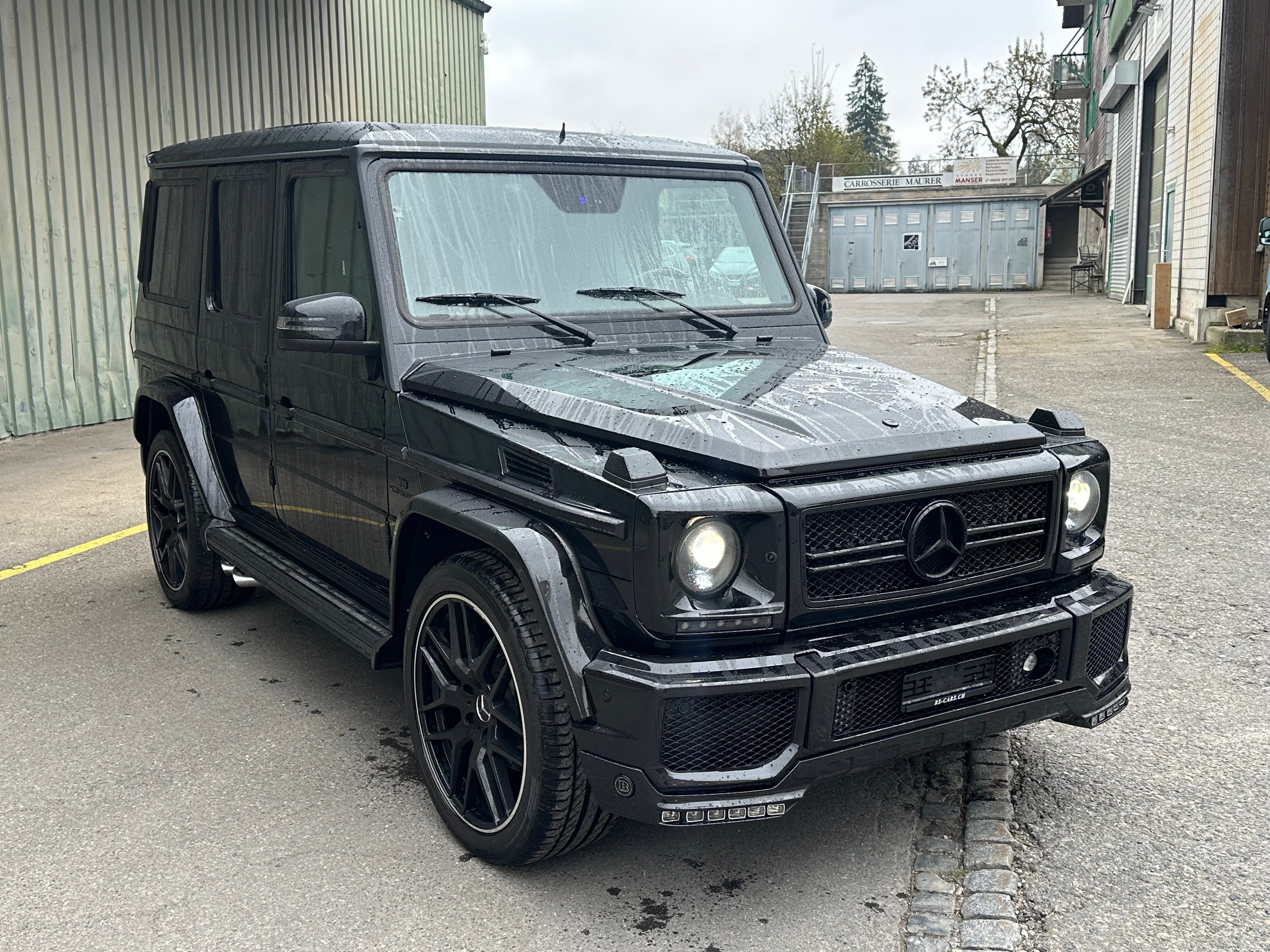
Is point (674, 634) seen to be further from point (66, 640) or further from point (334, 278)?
point (66, 640)

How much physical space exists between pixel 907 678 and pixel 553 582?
0.86 metres

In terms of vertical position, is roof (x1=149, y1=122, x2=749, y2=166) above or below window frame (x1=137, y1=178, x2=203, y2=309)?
above

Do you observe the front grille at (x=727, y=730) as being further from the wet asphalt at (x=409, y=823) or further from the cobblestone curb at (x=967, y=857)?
the cobblestone curb at (x=967, y=857)

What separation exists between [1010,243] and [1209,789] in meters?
41.0

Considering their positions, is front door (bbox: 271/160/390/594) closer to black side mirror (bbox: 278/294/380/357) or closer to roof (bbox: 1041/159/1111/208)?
black side mirror (bbox: 278/294/380/357)

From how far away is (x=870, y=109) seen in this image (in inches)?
3770

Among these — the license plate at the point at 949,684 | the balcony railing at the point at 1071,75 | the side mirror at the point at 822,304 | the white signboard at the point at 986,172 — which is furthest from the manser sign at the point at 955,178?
the license plate at the point at 949,684

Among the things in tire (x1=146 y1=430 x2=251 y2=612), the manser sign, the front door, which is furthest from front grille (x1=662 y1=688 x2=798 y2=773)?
the manser sign

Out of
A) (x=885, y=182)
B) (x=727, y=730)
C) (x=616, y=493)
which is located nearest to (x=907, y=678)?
(x=727, y=730)

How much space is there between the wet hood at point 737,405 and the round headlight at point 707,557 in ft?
0.57

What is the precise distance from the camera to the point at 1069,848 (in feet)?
10.9

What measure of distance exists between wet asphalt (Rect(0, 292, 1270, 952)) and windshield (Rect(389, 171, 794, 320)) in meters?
1.57

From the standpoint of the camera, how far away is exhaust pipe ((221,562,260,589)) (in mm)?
5250

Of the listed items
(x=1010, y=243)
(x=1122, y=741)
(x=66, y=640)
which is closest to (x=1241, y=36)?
(x=1122, y=741)
